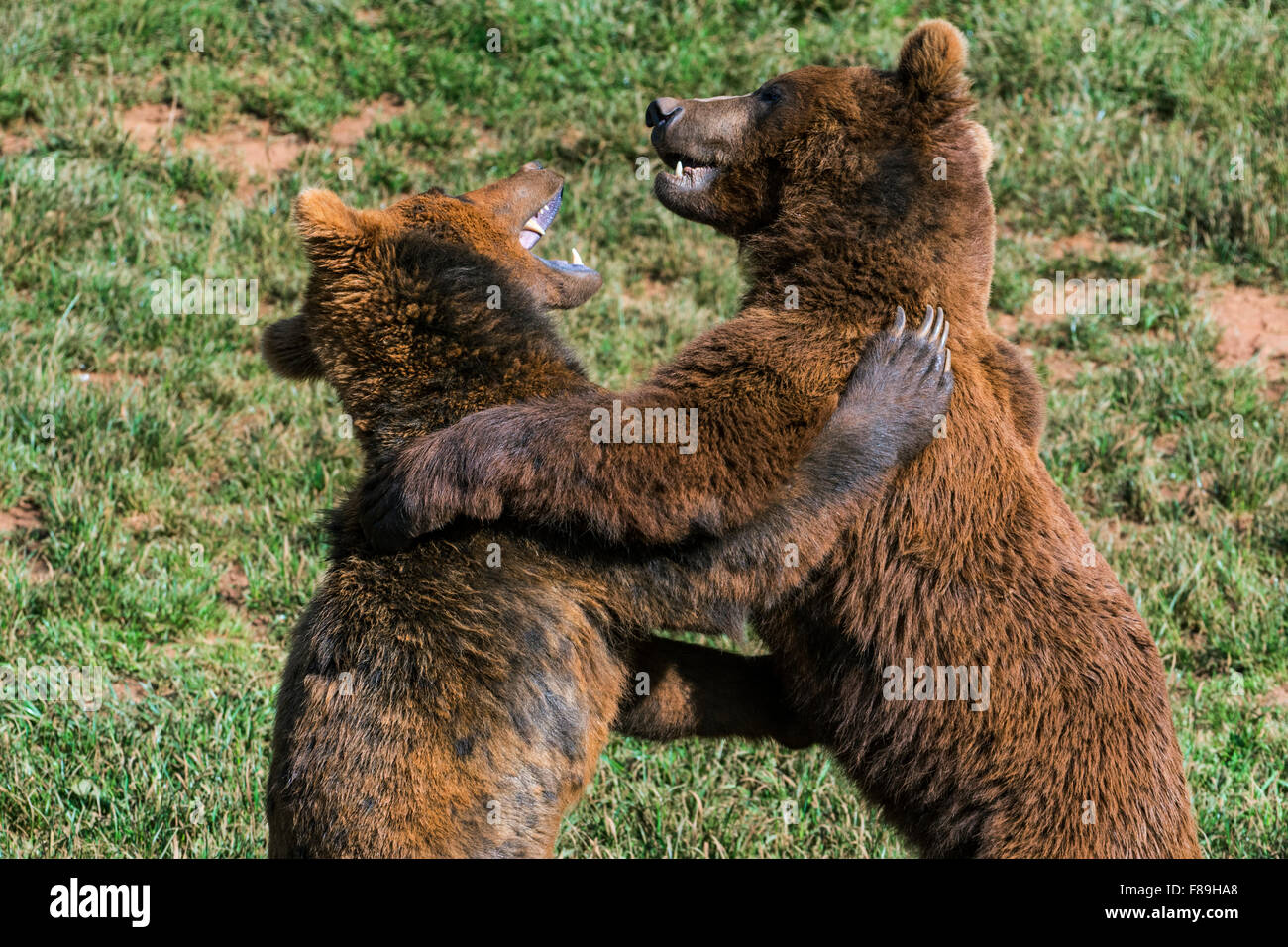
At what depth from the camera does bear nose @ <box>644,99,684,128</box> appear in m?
5.66

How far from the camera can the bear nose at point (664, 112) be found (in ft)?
18.6

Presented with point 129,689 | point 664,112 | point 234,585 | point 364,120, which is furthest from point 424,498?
point 364,120

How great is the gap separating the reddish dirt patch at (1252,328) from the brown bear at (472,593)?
4828 mm

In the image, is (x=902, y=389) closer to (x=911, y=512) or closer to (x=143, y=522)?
(x=911, y=512)

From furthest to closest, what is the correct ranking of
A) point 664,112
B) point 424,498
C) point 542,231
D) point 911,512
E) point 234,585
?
point 234,585
point 542,231
point 664,112
point 911,512
point 424,498

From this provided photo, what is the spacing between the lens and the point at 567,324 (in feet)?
30.6

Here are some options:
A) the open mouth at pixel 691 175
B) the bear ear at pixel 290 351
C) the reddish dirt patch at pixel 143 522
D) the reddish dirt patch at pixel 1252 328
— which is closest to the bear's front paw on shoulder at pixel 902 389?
the open mouth at pixel 691 175

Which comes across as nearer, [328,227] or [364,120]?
[328,227]

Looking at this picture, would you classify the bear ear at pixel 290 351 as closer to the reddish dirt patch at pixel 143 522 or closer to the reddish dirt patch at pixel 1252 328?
the reddish dirt patch at pixel 143 522

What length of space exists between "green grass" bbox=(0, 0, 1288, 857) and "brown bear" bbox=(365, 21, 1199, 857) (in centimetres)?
117

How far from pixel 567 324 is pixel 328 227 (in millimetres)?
4429

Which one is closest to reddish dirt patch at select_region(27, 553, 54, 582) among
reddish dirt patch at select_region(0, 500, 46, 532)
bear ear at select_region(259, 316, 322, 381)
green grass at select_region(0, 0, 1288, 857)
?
green grass at select_region(0, 0, 1288, 857)

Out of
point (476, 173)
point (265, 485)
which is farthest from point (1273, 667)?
point (476, 173)
